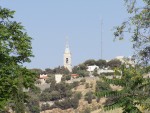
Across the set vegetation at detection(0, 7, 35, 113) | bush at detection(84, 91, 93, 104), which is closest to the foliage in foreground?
vegetation at detection(0, 7, 35, 113)

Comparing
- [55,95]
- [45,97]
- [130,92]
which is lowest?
[45,97]

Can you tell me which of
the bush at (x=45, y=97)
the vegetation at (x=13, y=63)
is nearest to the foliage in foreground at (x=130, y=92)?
the vegetation at (x=13, y=63)

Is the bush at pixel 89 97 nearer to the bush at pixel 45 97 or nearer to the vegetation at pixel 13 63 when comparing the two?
the bush at pixel 45 97

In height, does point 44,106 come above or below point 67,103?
below

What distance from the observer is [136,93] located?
18156mm

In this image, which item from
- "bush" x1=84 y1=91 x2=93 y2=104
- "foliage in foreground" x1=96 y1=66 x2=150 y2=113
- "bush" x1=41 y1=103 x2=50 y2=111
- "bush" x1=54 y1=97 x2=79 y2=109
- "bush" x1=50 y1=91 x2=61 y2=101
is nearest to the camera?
"foliage in foreground" x1=96 y1=66 x2=150 y2=113

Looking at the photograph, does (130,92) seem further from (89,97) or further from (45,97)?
(45,97)

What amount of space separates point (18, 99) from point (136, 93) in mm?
9874

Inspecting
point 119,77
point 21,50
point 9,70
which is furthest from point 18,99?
point 119,77

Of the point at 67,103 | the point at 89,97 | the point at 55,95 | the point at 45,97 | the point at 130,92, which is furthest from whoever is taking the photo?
the point at 55,95

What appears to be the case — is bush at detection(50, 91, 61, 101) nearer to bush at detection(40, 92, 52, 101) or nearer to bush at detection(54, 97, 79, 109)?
bush at detection(40, 92, 52, 101)

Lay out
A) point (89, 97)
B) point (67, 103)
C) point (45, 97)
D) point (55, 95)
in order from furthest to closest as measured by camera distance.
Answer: point (55, 95) → point (45, 97) → point (67, 103) → point (89, 97)

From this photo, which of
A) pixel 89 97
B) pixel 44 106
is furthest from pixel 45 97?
pixel 89 97

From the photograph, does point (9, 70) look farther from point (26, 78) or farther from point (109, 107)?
point (109, 107)
